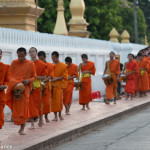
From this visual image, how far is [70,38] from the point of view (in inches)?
798

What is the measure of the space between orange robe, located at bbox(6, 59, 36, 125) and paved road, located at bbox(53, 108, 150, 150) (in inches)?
35.8

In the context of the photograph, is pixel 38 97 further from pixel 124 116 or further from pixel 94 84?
pixel 94 84

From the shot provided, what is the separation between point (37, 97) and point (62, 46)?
308 inches

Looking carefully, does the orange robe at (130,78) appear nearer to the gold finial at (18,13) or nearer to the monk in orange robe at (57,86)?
the gold finial at (18,13)

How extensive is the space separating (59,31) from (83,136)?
42.6ft

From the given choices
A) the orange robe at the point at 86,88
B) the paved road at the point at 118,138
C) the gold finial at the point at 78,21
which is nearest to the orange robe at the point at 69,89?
the orange robe at the point at 86,88

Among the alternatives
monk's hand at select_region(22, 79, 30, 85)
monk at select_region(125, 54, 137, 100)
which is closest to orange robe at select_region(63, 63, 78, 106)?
monk's hand at select_region(22, 79, 30, 85)

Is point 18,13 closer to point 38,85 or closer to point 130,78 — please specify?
point 130,78

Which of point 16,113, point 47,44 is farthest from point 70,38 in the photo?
point 16,113

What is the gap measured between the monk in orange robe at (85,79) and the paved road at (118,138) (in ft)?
8.06

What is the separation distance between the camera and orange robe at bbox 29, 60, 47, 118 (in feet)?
38.0

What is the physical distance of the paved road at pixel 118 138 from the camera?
9.90m

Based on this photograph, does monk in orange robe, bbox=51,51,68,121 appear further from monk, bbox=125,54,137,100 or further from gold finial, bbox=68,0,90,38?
gold finial, bbox=68,0,90,38

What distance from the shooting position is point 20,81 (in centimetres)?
1054
